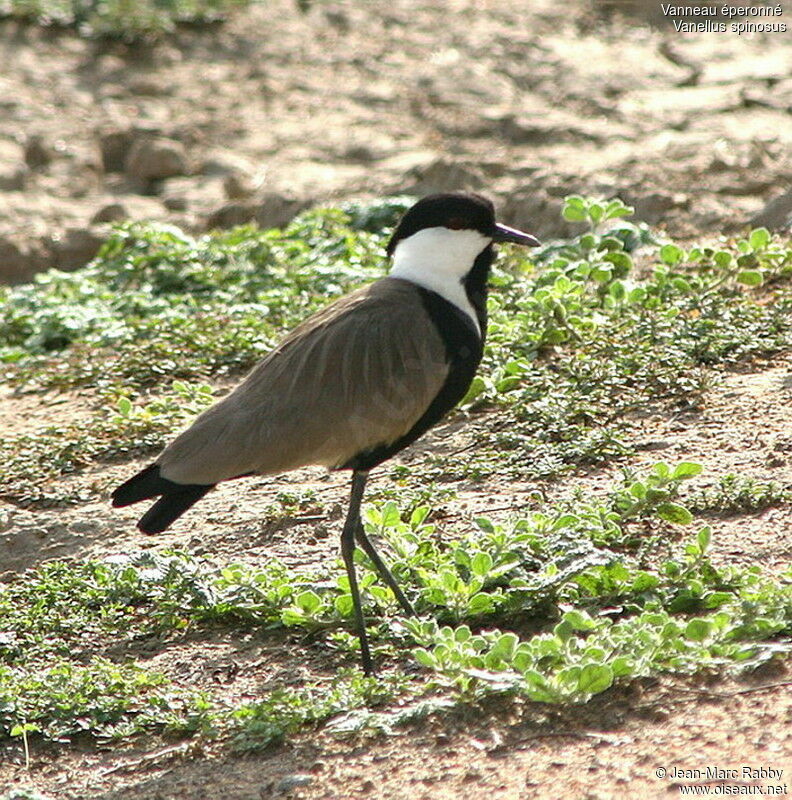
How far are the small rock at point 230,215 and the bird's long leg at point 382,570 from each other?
4.17 meters

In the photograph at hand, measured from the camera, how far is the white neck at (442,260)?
490 cm

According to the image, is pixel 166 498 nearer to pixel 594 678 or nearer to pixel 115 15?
pixel 594 678

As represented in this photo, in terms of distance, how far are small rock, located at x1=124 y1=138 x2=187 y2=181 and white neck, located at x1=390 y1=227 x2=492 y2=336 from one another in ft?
14.8

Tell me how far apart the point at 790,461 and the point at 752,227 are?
7.98ft

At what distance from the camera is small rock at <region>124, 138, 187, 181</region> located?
30.1 feet

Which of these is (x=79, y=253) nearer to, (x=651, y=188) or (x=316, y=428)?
(x=651, y=188)

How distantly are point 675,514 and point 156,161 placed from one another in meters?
5.36

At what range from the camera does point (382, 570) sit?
4.60m

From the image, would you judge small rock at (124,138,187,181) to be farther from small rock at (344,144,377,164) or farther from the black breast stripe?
the black breast stripe

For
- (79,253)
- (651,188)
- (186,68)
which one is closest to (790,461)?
(651,188)

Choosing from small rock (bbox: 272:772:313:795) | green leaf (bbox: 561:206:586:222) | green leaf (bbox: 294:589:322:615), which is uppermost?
green leaf (bbox: 561:206:586:222)

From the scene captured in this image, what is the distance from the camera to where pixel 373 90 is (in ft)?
32.6

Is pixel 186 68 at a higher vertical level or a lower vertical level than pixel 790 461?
higher

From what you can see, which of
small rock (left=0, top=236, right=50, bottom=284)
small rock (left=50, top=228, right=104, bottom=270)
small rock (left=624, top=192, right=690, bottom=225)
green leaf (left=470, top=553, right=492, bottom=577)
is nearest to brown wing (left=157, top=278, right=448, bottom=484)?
green leaf (left=470, top=553, right=492, bottom=577)
